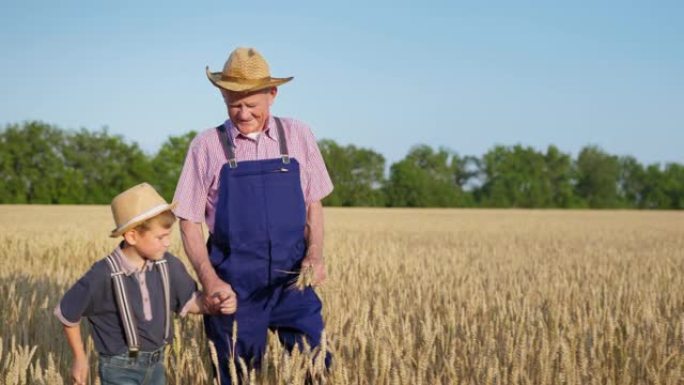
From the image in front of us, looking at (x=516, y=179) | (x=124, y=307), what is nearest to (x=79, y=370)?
(x=124, y=307)

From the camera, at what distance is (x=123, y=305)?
2.65 m

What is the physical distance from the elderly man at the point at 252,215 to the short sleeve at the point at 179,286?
2.7 inches

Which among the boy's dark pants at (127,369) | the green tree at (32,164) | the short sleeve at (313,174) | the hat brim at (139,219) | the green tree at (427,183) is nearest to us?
the hat brim at (139,219)

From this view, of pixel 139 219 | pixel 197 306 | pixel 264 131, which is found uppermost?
pixel 264 131

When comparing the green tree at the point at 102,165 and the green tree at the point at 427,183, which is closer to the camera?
the green tree at the point at 102,165

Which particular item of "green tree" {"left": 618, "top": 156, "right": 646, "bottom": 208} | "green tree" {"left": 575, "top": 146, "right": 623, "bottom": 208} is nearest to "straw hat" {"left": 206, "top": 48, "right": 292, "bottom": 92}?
"green tree" {"left": 575, "top": 146, "right": 623, "bottom": 208}

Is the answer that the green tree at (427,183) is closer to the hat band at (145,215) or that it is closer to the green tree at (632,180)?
the green tree at (632,180)

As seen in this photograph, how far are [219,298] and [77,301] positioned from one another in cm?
51

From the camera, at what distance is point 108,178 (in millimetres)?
49156

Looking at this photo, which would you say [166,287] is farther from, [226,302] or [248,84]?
[248,84]

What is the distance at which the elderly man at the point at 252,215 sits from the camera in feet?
9.60

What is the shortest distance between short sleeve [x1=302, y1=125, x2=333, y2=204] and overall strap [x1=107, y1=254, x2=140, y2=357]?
901 mm

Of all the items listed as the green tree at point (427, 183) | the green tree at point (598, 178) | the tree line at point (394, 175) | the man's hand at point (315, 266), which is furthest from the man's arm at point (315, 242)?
the green tree at point (598, 178)

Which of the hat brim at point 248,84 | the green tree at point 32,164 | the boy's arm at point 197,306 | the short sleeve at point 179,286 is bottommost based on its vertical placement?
the boy's arm at point 197,306
